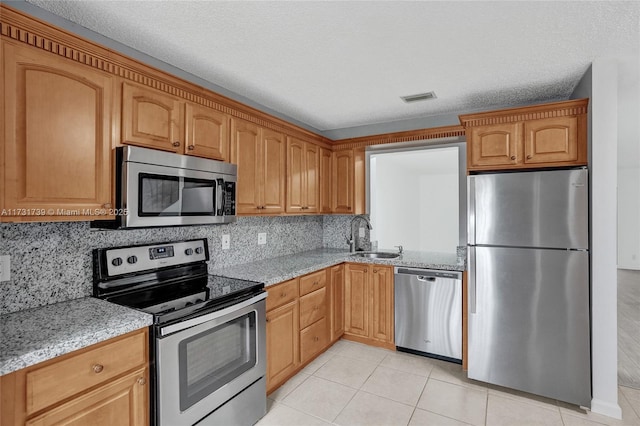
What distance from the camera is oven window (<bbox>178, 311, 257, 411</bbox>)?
1733mm

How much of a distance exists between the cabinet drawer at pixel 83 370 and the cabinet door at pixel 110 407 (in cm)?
4

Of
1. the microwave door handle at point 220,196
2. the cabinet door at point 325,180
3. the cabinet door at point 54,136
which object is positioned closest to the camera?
the cabinet door at point 54,136

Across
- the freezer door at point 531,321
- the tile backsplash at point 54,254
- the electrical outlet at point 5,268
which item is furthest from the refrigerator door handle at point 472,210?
the electrical outlet at point 5,268

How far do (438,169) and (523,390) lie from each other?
3.72 m

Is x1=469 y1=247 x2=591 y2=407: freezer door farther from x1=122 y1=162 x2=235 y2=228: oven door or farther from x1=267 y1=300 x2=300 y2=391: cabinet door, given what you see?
x1=122 y1=162 x2=235 y2=228: oven door

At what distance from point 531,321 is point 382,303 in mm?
1247

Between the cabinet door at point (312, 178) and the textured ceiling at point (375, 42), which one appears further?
the cabinet door at point (312, 178)

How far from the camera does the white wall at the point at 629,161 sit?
2.54m

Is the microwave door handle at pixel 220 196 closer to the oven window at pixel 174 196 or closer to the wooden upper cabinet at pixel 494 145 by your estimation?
the oven window at pixel 174 196

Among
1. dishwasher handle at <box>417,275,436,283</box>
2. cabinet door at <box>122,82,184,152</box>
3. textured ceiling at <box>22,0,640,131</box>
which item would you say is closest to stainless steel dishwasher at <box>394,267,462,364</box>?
dishwasher handle at <box>417,275,436,283</box>

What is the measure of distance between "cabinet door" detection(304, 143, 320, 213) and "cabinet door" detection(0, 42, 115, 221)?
1953 millimetres

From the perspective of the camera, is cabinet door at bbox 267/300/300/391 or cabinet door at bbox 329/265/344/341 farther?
cabinet door at bbox 329/265/344/341

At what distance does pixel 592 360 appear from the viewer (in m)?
2.33

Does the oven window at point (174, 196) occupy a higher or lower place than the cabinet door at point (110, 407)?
higher
